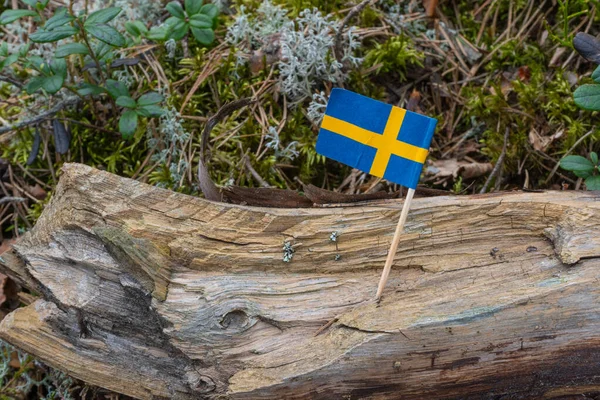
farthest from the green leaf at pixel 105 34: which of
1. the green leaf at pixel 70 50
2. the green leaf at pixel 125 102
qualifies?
the green leaf at pixel 125 102

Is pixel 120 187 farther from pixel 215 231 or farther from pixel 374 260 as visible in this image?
pixel 374 260

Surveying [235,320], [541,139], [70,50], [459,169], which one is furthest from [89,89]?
[541,139]

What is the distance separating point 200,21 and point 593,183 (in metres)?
2.35

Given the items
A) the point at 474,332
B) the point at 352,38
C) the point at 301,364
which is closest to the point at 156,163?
the point at 352,38

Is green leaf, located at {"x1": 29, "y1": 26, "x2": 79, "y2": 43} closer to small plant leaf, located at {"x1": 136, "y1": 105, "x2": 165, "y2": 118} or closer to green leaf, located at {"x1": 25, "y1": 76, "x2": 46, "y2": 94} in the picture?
green leaf, located at {"x1": 25, "y1": 76, "x2": 46, "y2": 94}

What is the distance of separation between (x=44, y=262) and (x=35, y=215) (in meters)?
0.93

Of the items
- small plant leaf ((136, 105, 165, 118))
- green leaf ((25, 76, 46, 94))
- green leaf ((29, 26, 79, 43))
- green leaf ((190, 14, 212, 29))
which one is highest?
green leaf ((190, 14, 212, 29))

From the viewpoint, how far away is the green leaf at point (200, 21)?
3.31m

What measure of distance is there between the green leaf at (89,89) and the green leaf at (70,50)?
0.23 m

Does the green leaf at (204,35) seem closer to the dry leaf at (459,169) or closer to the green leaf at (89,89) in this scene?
the green leaf at (89,89)

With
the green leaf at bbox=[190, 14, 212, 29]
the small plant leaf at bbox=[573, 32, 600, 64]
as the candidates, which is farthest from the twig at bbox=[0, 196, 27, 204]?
the small plant leaf at bbox=[573, 32, 600, 64]

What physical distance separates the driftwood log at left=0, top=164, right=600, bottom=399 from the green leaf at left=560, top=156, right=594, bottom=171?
294 millimetres

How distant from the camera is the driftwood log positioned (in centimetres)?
230

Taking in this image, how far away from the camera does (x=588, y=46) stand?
9.12ft
